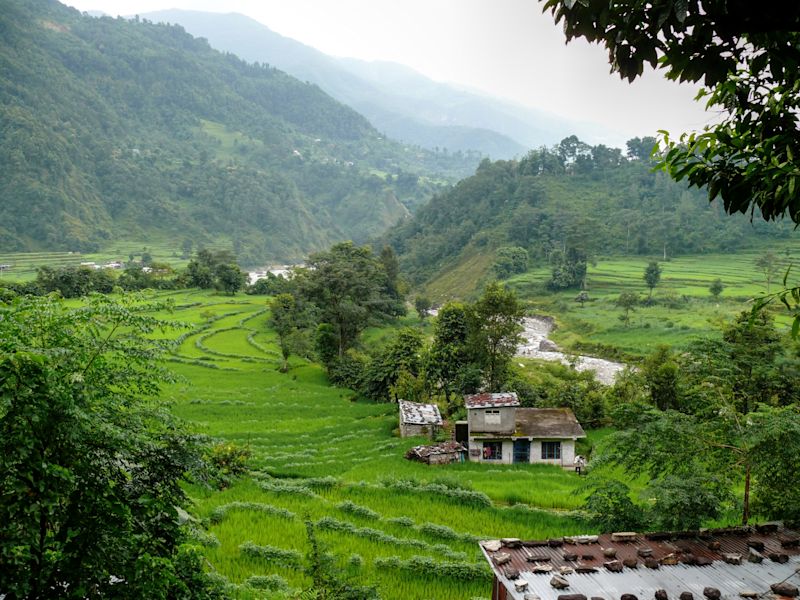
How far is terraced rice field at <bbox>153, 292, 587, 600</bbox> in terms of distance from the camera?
10.7 meters

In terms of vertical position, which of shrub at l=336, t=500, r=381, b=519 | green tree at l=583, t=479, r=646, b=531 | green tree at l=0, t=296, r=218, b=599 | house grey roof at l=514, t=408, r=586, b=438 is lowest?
house grey roof at l=514, t=408, r=586, b=438

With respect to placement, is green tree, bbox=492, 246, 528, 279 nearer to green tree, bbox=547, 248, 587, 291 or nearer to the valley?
the valley

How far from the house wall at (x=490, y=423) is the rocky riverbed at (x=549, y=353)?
14.5m

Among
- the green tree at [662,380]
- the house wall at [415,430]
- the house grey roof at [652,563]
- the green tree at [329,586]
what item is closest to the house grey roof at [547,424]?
the house wall at [415,430]

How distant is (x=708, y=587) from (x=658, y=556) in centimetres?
85

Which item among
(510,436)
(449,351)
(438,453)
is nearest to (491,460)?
(510,436)

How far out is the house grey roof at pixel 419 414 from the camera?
2547 cm

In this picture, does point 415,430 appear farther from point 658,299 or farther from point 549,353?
point 658,299

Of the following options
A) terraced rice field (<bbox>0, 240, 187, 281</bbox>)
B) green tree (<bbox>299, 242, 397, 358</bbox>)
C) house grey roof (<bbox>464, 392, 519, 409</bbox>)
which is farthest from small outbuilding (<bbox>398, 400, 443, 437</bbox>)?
terraced rice field (<bbox>0, 240, 187, 281</bbox>)

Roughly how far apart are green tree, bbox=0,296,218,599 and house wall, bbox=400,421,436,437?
62.8ft

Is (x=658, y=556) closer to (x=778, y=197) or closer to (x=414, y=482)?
(x=778, y=197)

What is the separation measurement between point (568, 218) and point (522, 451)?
67.8 meters

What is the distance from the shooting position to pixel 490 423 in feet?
76.6

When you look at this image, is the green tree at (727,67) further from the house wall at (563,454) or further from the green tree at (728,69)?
the house wall at (563,454)
